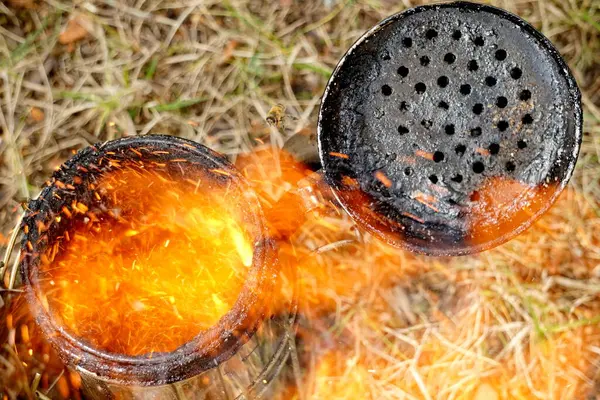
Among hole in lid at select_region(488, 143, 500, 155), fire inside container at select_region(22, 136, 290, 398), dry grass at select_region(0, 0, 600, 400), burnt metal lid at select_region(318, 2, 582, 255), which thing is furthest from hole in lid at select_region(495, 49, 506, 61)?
dry grass at select_region(0, 0, 600, 400)

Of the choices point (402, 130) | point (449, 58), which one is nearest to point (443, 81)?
point (449, 58)

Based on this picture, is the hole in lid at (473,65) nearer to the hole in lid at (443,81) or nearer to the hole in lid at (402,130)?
the hole in lid at (443,81)

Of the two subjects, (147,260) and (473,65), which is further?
(147,260)

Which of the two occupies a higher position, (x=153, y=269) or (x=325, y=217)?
(x=325, y=217)

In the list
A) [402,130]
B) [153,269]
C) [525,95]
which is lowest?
[153,269]

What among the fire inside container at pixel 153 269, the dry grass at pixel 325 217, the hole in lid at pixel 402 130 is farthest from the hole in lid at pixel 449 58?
the dry grass at pixel 325 217

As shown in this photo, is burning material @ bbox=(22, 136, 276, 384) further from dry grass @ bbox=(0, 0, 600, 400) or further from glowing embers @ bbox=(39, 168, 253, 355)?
dry grass @ bbox=(0, 0, 600, 400)

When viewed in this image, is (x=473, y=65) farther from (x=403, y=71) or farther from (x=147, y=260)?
(x=147, y=260)
